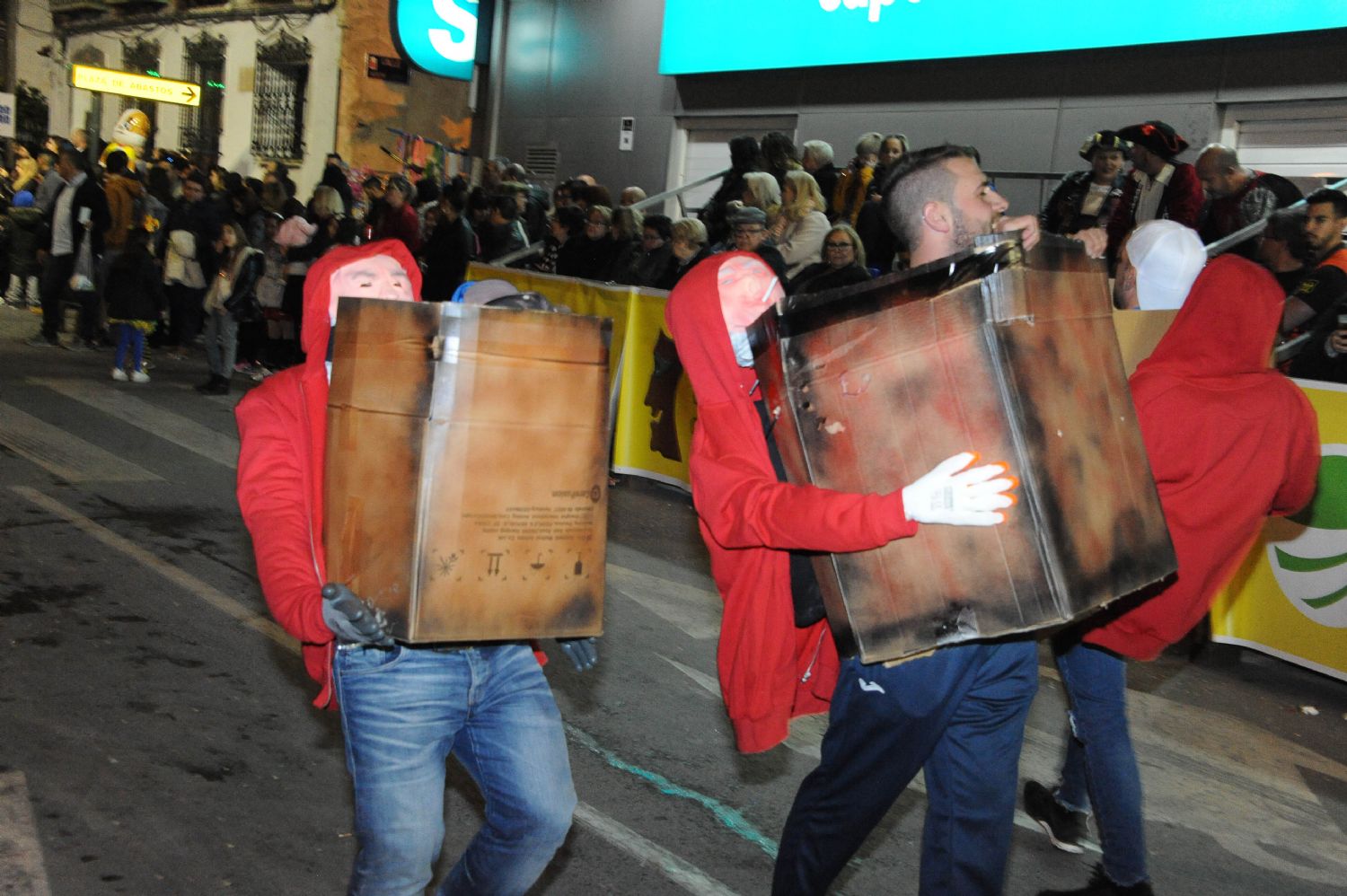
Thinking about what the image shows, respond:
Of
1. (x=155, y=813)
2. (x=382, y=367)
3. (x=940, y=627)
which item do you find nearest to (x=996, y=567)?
(x=940, y=627)

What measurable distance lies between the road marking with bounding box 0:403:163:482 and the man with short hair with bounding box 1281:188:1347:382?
696 cm

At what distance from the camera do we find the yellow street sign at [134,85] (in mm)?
26194

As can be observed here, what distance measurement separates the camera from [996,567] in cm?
246

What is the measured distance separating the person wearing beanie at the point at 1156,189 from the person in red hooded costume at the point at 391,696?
7.14 m

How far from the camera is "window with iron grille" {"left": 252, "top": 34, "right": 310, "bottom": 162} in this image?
2488 centimetres

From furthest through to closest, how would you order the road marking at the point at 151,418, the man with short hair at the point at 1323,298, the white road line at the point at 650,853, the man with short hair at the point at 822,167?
the man with short hair at the point at 822,167, the road marking at the point at 151,418, the man with short hair at the point at 1323,298, the white road line at the point at 650,853

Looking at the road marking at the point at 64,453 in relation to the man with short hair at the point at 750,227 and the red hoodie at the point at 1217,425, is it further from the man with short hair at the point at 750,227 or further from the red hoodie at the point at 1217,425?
the red hoodie at the point at 1217,425

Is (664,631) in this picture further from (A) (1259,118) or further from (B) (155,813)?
(A) (1259,118)

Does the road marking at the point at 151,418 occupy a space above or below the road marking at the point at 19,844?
above

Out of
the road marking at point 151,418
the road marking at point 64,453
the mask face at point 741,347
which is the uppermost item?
the mask face at point 741,347

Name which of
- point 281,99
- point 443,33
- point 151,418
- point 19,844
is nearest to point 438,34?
point 443,33

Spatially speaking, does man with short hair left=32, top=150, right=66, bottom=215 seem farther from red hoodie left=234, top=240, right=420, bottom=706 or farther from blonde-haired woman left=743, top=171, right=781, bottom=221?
red hoodie left=234, top=240, right=420, bottom=706

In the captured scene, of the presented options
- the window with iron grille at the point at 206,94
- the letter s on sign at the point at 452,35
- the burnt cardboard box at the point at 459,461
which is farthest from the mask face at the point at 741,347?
the window with iron grille at the point at 206,94

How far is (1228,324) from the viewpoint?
10.9ft
